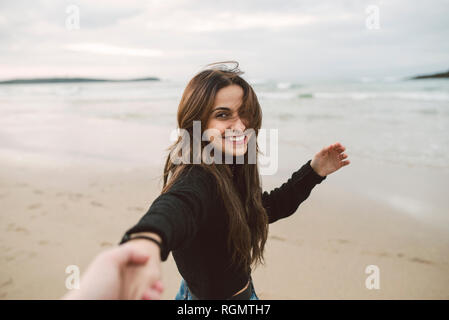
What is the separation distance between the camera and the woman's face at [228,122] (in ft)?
5.23

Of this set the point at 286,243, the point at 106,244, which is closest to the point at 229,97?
the point at 286,243

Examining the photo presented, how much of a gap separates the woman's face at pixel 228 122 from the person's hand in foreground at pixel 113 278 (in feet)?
2.88

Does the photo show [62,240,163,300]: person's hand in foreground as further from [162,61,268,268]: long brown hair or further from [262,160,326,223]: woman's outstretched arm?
[262,160,326,223]: woman's outstretched arm

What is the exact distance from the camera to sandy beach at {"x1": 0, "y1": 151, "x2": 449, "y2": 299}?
10.3 feet

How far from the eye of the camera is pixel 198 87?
1606mm

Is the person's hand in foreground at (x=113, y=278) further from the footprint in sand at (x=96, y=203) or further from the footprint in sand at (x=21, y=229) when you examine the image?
the footprint in sand at (x=96, y=203)

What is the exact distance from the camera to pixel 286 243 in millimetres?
3850

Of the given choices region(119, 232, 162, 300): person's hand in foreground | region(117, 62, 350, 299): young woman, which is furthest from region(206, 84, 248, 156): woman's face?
region(119, 232, 162, 300): person's hand in foreground

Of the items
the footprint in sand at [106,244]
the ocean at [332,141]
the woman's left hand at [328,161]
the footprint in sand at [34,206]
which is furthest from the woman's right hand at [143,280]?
the footprint in sand at [34,206]

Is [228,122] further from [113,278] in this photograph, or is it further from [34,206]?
[34,206]

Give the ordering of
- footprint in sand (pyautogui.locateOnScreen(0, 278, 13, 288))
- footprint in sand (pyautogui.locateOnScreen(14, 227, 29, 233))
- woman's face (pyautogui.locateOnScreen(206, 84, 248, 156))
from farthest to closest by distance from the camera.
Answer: footprint in sand (pyautogui.locateOnScreen(14, 227, 29, 233)) < footprint in sand (pyautogui.locateOnScreen(0, 278, 13, 288)) < woman's face (pyautogui.locateOnScreen(206, 84, 248, 156))

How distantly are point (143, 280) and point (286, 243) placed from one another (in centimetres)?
330

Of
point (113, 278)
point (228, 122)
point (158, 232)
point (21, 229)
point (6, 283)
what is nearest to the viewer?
point (113, 278)

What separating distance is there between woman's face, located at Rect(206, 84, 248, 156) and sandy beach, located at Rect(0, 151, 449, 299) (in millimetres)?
2021
